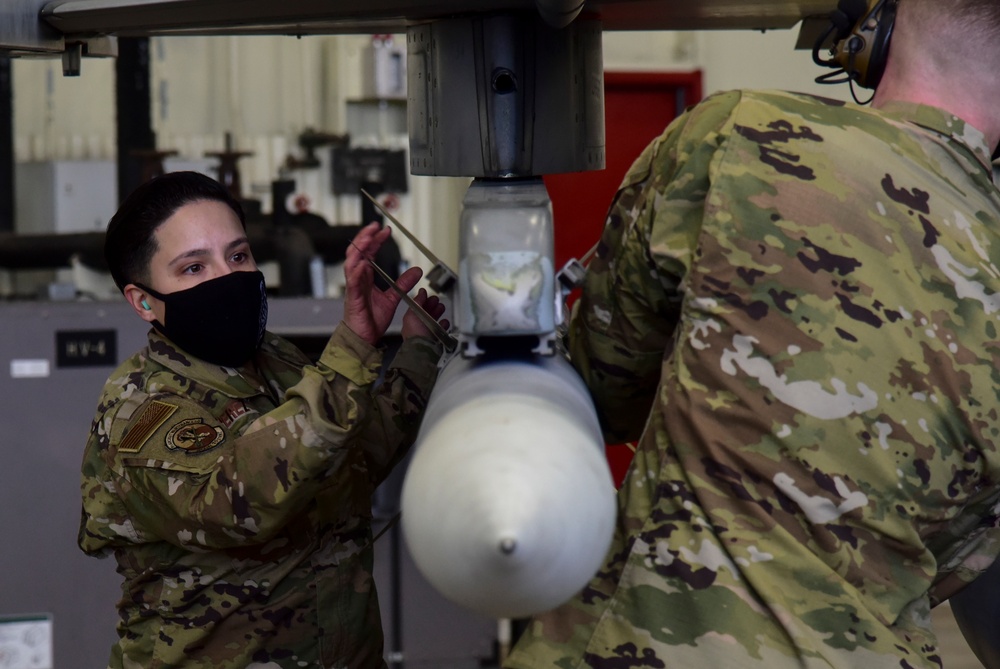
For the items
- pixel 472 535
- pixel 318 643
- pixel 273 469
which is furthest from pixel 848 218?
pixel 318 643

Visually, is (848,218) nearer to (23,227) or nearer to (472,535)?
(472,535)

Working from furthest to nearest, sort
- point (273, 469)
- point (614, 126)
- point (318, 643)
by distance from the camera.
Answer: point (614, 126), point (318, 643), point (273, 469)

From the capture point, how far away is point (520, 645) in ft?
5.62

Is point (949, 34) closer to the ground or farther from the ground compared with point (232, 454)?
farther from the ground

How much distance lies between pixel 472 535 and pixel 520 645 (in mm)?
555

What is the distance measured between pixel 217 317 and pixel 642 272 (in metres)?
0.81

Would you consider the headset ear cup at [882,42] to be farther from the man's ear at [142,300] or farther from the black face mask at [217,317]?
the man's ear at [142,300]

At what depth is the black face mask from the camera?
2.13m

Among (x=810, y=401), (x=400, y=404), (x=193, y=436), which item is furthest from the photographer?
(x=400, y=404)

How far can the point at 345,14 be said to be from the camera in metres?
2.50

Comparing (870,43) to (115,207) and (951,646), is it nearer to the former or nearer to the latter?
(115,207)

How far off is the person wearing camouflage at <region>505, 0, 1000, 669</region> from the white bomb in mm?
287

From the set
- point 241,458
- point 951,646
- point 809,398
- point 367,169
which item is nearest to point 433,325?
point 241,458

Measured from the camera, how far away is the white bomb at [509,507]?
122 centimetres
